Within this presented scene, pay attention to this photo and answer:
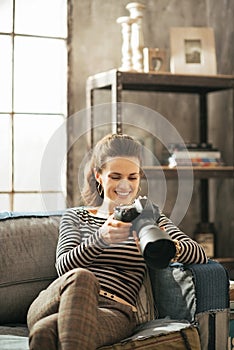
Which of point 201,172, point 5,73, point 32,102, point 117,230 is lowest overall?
point 117,230

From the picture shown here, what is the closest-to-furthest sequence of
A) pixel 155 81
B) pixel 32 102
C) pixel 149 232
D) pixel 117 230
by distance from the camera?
pixel 149 232, pixel 117 230, pixel 155 81, pixel 32 102

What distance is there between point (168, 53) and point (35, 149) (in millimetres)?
982

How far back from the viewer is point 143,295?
2.52m

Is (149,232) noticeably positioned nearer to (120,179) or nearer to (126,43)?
(120,179)

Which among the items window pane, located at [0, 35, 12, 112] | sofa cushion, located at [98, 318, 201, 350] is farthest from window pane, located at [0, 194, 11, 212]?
sofa cushion, located at [98, 318, 201, 350]

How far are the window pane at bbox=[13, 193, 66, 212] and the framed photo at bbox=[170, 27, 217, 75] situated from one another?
943 mm

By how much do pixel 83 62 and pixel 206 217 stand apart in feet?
3.78

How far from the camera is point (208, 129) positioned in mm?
4422

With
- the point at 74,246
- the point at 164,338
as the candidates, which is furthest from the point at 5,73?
the point at 164,338

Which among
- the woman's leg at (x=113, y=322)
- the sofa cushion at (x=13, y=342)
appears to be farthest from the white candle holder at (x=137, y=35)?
the sofa cushion at (x=13, y=342)

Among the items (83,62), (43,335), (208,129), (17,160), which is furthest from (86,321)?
(208,129)

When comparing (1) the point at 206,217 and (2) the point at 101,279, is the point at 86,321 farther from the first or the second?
(1) the point at 206,217

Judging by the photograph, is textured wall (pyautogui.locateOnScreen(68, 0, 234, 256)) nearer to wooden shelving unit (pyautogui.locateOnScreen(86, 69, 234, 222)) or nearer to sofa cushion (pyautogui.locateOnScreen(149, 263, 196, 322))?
wooden shelving unit (pyautogui.locateOnScreen(86, 69, 234, 222))

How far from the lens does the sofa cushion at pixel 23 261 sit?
2549mm
